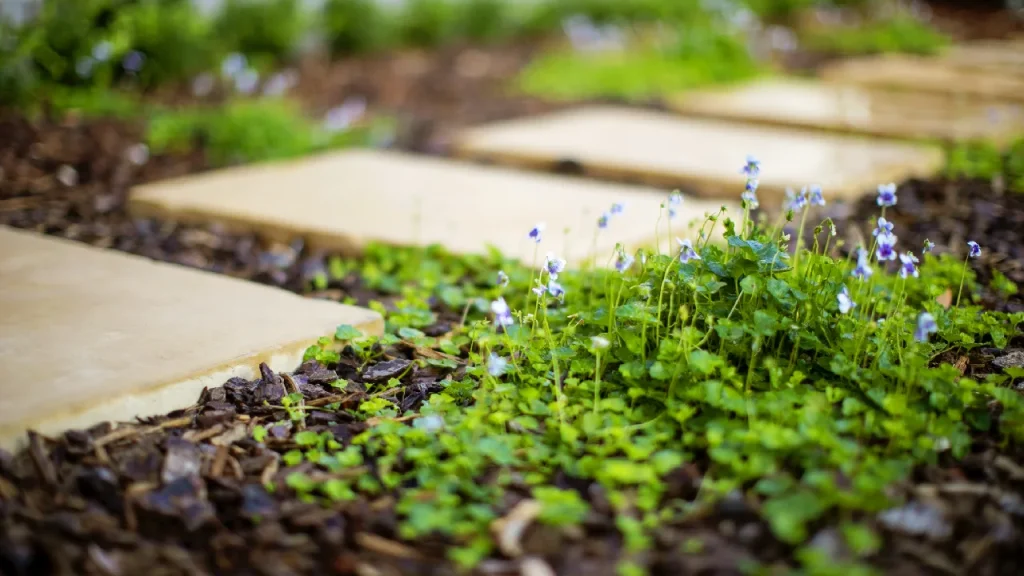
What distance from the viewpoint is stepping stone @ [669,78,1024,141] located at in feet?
14.7

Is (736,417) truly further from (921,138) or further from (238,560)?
(921,138)

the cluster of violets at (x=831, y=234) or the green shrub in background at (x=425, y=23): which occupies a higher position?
the green shrub in background at (x=425, y=23)

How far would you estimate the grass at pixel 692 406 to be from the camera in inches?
60.2

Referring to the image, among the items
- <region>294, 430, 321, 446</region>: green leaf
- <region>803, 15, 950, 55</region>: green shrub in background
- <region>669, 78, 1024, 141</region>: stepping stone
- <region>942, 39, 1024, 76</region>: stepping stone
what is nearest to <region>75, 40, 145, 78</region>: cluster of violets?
<region>669, 78, 1024, 141</region>: stepping stone

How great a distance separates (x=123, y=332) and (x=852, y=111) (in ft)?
13.0

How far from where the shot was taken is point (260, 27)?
5.96 meters

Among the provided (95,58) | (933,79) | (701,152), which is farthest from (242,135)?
(933,79)

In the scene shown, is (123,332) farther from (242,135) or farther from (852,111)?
(852,111)

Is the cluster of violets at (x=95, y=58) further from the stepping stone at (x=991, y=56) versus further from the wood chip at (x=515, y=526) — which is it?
the stepping stone at (x=991, y=56)

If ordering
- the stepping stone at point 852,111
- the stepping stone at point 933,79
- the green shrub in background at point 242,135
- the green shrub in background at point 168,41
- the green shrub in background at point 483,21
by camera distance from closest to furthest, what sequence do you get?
the green shrub in background at point 242,135 < the stepping stone at point 852,111 < the green shrub in background at point 168,41 < the stepping stone at point 933,79 < the green shrub in background at point 483,21

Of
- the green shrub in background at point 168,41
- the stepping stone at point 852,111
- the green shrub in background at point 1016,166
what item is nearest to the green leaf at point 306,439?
the green shrub in background at point 1016,166

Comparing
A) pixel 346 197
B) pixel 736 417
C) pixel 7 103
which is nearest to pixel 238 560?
pixel 736 417

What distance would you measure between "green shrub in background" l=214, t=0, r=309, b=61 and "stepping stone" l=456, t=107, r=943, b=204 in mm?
2035

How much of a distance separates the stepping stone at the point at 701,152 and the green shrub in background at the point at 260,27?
2035 mm
